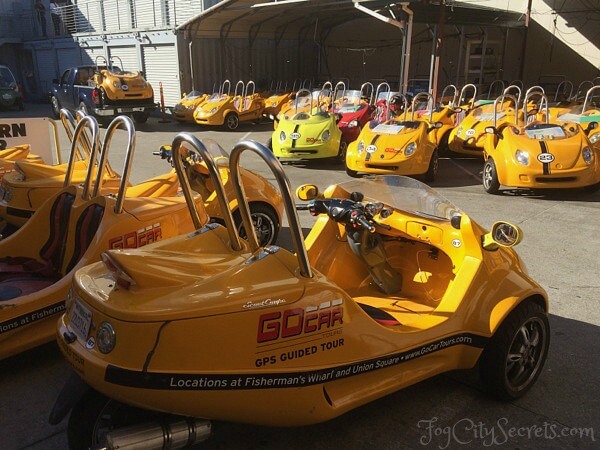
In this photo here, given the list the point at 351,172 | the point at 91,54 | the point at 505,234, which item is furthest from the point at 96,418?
the point at 91,54

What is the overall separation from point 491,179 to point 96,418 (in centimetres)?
745

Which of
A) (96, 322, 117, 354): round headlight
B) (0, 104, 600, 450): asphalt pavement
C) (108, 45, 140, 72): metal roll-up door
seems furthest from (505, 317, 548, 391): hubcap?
(108, 45, 140, 72): metal roll-up door

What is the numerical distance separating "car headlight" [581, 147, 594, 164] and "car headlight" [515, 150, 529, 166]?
842 millimetres

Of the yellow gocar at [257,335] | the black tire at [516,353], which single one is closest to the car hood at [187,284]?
the yellow gocar at [257,335]

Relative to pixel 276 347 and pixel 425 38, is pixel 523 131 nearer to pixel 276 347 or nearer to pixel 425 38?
pixel 276 347

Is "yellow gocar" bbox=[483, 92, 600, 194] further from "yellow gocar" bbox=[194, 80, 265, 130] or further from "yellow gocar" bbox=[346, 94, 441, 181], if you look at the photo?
"yellow gocar" bbox=[194, 80, 265, 130]

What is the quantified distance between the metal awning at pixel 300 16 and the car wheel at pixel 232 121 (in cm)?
376

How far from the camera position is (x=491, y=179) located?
8469 millimetres

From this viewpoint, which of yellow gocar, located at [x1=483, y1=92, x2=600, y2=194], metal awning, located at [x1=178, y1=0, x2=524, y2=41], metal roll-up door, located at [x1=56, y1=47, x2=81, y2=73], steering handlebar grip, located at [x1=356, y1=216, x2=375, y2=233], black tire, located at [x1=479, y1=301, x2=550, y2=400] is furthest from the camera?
metal roll-up door, located at [x1=56, y1=47, x2=81, y2=73]

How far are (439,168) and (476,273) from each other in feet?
26.4

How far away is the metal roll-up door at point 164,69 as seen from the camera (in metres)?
21.5

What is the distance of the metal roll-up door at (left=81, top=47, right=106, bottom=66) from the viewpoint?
26.3 m

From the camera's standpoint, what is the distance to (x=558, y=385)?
11.2 ft

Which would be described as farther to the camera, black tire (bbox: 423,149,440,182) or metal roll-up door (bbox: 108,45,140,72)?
metal roll-up door (bbox: 108,45,140,72)
